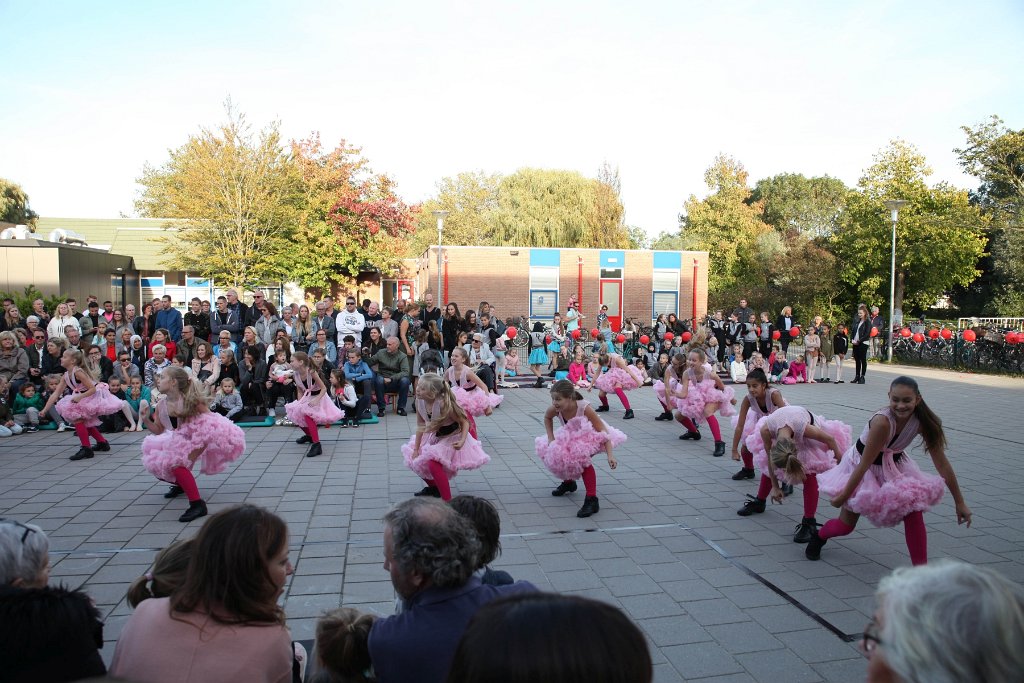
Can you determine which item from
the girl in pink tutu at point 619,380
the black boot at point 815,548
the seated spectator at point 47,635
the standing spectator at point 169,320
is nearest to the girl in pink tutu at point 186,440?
the seated spectator at point 47,635

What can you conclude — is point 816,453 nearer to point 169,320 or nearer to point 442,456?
point 442,456

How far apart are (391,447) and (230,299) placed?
19.6 feet

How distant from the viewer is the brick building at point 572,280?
28453 millimetres

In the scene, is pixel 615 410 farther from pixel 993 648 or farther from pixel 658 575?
pixel 993 648

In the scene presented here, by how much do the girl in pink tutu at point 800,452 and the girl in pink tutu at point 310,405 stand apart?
5.52m

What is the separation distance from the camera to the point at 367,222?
1072 inches

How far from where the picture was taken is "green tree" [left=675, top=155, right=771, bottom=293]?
143 ft

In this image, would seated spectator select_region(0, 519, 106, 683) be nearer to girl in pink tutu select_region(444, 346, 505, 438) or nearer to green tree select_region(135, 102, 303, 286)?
girl in pink tutu select_region(444, 346, 505, 438)

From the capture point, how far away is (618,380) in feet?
38.1

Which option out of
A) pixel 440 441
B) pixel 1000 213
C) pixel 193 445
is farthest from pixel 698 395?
pixel 1000 213

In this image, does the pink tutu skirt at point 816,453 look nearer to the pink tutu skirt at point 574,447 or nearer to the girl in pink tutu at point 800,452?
the girl in pink tutu at point 800,452

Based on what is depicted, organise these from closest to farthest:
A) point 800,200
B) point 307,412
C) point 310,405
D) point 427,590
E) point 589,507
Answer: point 427,590, point 589,507, point 307,412, point 310,405, point 800,200

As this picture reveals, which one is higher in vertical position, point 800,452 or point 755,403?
point 755,403

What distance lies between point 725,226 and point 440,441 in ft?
138
